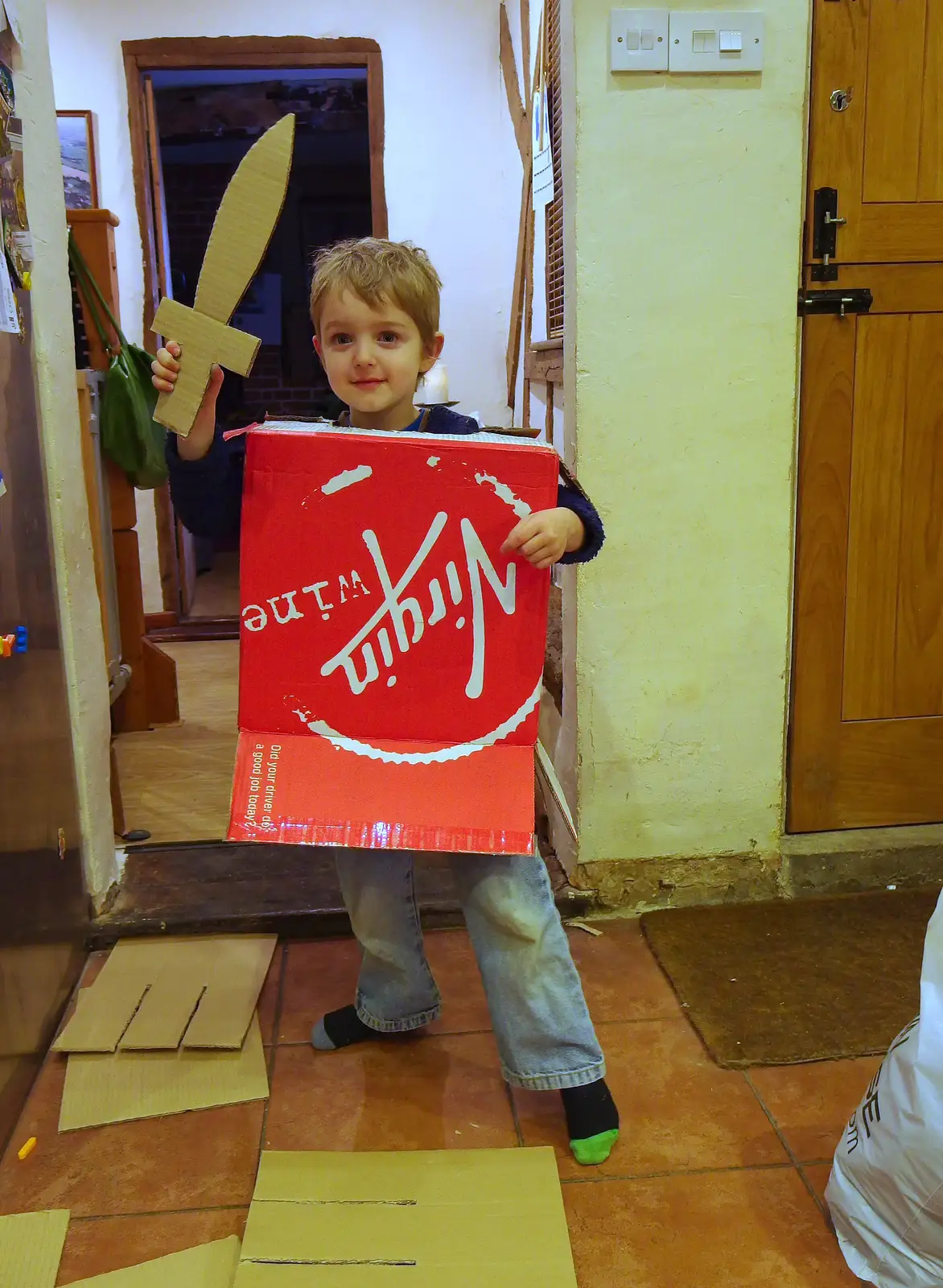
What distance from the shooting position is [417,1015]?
165cm

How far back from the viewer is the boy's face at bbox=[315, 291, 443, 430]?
4.34 ft

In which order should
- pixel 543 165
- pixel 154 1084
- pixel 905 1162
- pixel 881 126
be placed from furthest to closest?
1. pixel 543 165
2. pixel 881 126
3. pixel 154 1084
4. pixel 905 1162

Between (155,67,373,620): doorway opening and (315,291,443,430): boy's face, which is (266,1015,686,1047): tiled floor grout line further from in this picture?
(155,67,373,620): doorway opening

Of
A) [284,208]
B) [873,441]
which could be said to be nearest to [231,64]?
[284,208]

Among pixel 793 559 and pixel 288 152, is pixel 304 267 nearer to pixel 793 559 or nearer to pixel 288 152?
pixel 793 559

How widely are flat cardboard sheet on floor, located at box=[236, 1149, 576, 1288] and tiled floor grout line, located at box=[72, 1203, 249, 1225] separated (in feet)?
0.12

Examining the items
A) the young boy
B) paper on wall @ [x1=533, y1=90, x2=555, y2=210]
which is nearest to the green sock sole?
the young boy

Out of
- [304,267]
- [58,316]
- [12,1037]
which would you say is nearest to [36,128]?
[58,316]

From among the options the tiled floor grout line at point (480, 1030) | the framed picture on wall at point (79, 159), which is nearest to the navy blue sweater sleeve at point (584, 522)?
the tiled floor grout line at point (480, 1030)

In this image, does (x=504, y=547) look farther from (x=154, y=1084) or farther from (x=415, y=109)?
(x=415, y=109)

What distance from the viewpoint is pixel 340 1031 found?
167 centimetres

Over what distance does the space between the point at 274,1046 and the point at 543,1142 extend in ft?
1.53

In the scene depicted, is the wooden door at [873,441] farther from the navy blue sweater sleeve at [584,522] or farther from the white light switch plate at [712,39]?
the navy blue sweater sleeve at [584,522]

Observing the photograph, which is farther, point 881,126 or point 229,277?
point 881,126
